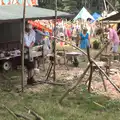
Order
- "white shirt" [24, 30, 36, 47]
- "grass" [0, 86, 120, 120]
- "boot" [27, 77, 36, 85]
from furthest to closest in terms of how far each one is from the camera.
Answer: "white shirt" [24, 30, 36, 47] → "boot" [27, 77, 36, 85] → "grass" [0, 86, 120, 120]

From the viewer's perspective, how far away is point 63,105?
900 centimetres

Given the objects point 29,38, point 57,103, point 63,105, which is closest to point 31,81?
point 29,38

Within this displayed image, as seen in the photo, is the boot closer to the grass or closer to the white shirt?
the grass

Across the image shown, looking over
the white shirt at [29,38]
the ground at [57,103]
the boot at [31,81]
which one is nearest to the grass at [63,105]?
the ground at [57,103]

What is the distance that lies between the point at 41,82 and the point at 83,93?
1.82 metres

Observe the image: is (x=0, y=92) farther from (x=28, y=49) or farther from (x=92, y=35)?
(x=92, y=35)

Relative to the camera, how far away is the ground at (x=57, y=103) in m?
8.06

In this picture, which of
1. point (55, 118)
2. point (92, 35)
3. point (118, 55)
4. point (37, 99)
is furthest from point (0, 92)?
point (92, 35)

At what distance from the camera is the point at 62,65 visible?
50.6ft

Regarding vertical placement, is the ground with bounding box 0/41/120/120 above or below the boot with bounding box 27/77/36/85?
below

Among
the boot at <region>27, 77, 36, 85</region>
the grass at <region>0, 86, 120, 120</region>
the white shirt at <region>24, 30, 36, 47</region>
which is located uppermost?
the white shirt at <region>24, 30, 36, 47</region>

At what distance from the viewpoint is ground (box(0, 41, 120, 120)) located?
26.5ft

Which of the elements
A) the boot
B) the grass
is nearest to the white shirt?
the boot

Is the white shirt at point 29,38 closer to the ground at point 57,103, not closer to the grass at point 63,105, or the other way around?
the ground at point 57,103
